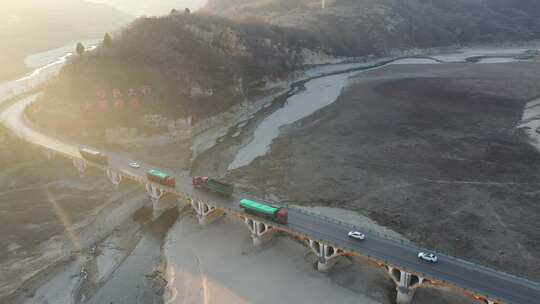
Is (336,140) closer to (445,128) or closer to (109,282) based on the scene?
(445,128)

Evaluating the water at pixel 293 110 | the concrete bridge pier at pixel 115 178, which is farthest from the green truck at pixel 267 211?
the concrete bridge pier at pixel 115 178

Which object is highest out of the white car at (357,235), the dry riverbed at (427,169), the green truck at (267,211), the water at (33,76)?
the water at (33,76)

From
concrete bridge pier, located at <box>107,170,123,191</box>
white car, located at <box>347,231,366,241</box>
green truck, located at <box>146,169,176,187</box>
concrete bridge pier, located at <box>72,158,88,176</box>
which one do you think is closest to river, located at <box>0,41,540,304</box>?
green truck, located at <box>146,169,176,187</box>

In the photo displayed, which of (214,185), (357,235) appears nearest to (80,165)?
(214,185)

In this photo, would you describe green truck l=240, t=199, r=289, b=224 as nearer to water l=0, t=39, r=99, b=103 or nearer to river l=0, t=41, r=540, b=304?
river l=0, t=41, r=540, b=304

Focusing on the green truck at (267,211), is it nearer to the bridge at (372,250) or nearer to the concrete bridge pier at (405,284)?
the bridge at (372,250)

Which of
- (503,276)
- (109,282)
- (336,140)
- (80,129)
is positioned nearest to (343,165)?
(336,140)

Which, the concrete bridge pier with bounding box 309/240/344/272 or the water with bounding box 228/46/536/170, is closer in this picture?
the concrete bridge pier with bounding box 309/240/344/272
